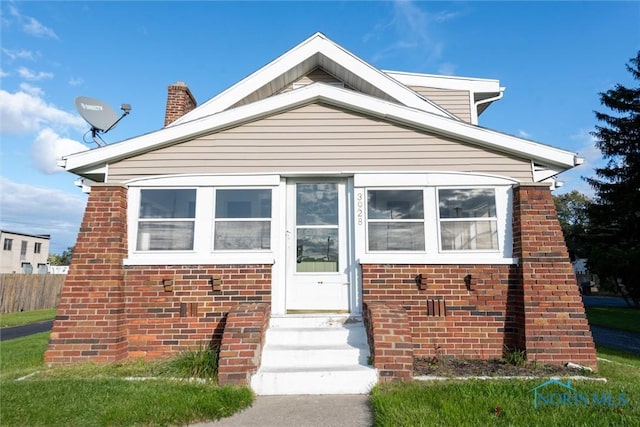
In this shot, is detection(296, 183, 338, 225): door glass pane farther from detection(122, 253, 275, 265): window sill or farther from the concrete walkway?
the concrete walkway

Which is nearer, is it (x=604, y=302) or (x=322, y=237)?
Result: (x=322, y=237)

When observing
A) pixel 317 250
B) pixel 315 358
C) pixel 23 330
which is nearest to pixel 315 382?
pixel 315 358

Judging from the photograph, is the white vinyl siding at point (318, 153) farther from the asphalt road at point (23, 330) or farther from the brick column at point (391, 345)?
the asphalt road at point (23, 330)

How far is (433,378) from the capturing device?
15.5 feet

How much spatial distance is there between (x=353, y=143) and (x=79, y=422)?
16.9 feet

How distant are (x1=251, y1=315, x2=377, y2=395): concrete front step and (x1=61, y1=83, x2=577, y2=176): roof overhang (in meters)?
3.36

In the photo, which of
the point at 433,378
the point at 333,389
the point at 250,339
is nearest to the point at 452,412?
the point at 433,378

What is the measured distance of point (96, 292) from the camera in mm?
5633

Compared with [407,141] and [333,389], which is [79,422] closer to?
[333,389]

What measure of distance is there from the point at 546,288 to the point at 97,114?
8.86 meters

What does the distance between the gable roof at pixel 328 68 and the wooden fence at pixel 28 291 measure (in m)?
13.5

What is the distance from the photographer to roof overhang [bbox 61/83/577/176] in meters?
6.12

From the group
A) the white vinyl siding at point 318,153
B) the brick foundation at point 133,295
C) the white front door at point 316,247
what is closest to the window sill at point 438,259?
the white front door at point 316,247

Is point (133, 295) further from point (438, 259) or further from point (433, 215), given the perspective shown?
point (433, 215)
